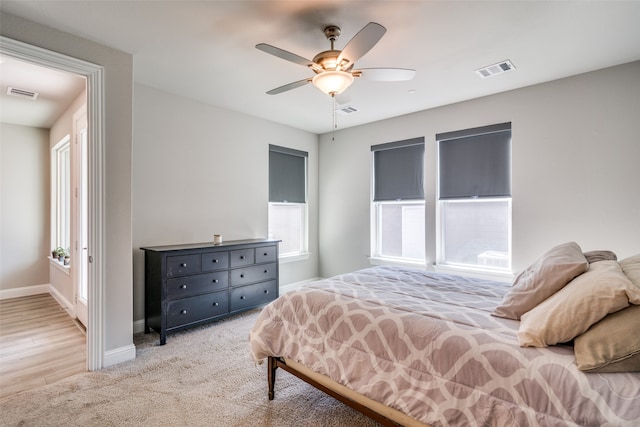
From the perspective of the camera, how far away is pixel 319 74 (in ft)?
7.27

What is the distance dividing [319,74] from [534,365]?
208 centimetres

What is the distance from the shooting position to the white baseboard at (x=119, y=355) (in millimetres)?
2637

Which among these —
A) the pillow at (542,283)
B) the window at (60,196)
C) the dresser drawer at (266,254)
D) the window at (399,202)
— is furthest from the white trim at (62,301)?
the pillow at (542,283)

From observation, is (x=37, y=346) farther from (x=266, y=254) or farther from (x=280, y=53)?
(x=280, y=53)

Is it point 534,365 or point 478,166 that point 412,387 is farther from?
point 478,166

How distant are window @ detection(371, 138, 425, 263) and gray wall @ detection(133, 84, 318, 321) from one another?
61.4 inches

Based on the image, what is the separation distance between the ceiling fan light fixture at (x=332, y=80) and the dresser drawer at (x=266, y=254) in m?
2.36

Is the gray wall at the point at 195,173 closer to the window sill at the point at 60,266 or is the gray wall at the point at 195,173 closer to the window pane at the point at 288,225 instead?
the window pane at the point at 288,225

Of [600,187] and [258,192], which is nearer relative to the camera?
[600,187]

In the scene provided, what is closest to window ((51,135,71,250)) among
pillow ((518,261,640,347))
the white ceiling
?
the white ceiling

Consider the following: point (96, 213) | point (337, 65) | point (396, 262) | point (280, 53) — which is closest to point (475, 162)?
point (396, 262)

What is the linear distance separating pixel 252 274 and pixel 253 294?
259 mm

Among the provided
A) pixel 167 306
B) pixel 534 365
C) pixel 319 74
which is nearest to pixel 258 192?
pixel 167 306

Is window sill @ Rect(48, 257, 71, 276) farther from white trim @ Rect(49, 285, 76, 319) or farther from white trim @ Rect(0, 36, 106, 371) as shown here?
white trim @ Rect(0, 36, 106, 371)
